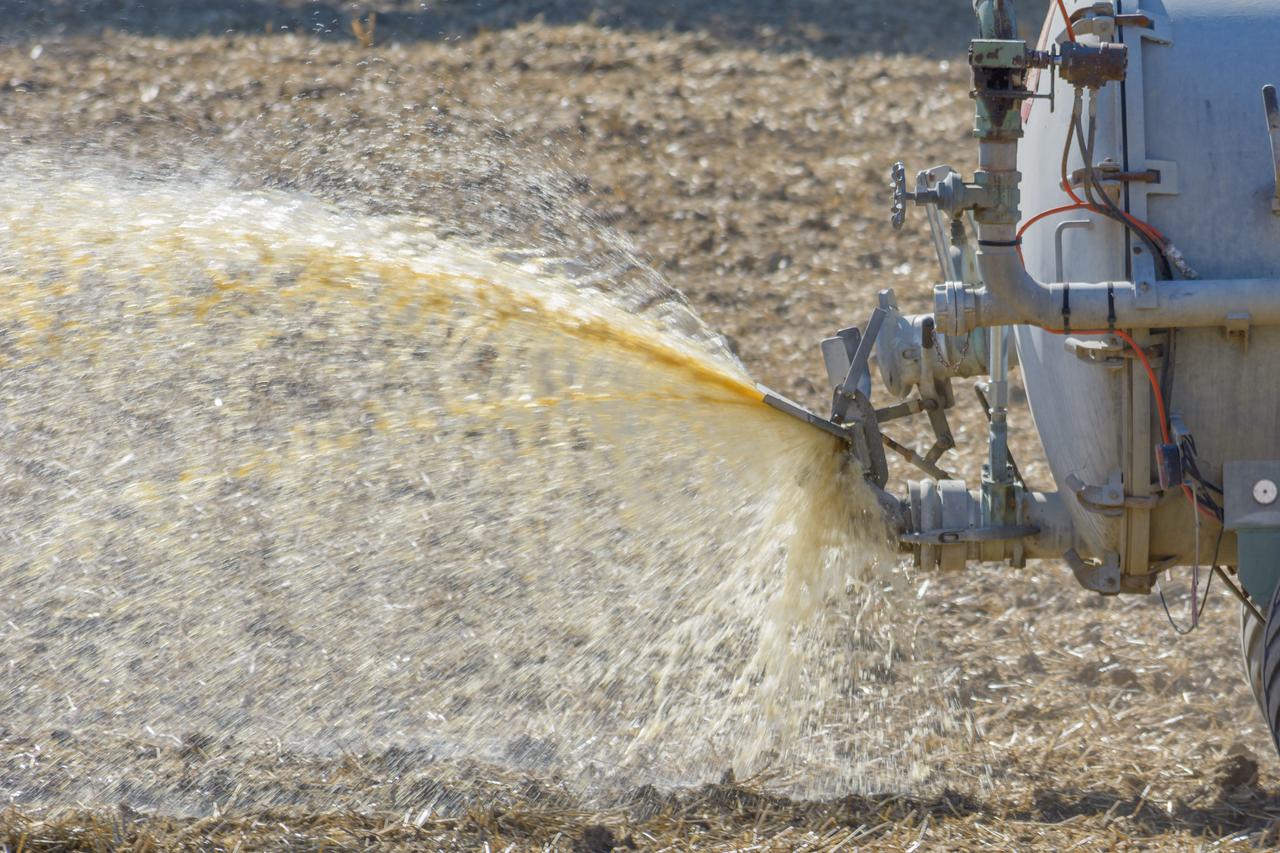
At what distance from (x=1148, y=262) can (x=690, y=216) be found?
14.8ft

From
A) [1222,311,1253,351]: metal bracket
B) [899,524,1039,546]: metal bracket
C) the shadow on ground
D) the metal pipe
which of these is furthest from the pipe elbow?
the shadow on ground

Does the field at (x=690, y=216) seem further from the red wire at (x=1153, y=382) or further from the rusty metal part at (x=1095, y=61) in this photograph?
the rusty metal part at (x=1095, y=61)

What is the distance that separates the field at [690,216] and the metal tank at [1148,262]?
752mm

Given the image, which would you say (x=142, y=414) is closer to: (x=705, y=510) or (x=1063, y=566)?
(x=705, y=510)

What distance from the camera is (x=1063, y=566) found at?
4914mm

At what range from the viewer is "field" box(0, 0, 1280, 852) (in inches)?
133

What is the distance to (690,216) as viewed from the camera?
7.29 metres

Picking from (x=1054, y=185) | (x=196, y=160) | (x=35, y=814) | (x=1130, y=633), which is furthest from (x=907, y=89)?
(x=35, y=814)

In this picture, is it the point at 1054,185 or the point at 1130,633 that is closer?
the point at 1054,185

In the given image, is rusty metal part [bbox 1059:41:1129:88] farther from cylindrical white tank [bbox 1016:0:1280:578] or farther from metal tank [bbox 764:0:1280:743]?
cylindrical white tank [bbox 1016:0:1280:578]

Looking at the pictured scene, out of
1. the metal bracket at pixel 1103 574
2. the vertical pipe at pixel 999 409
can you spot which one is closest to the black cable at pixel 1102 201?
the vertical pipe at pixel 999 409

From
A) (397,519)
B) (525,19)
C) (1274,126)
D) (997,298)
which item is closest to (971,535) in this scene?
(997,298)

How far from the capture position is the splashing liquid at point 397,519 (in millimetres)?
3801

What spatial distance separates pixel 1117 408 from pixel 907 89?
5.78 metres
